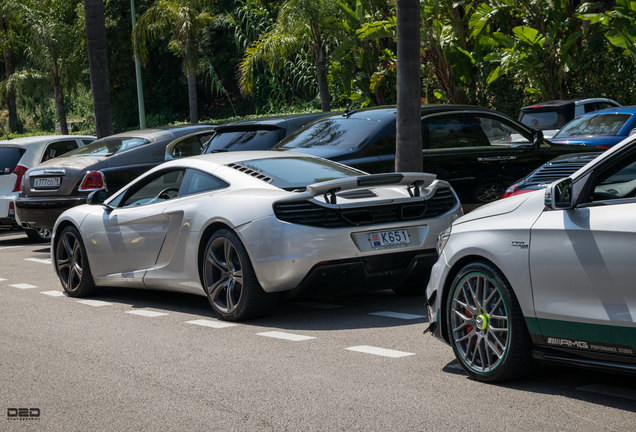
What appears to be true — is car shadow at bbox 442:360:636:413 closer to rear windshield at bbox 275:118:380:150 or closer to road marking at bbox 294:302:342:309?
road marking at bbox 294:302:342:309

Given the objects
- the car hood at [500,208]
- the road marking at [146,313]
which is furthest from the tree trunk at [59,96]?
the car hood at [500,208]

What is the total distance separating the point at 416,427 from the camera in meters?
3.90

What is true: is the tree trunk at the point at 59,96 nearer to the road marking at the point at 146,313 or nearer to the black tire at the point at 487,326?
the road marking at the point at 146,313

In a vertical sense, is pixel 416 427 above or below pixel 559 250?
below

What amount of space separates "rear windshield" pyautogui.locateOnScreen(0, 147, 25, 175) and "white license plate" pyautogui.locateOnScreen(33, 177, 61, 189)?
269cm

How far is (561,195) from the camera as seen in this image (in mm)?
4156

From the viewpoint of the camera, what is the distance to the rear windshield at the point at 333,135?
A: 30.7 feet

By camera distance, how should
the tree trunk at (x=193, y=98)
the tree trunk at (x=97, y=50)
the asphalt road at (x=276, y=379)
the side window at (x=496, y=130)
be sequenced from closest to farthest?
the asphalt road at (x=276, y=379) → the side window at (x=496, y=130) → the tree trunk at (x=97, y=50) → the tree trunk at (x=193, y=98)

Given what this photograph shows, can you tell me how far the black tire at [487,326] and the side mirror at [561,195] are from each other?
0.55 m

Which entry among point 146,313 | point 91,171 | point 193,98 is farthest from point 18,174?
point 193,98

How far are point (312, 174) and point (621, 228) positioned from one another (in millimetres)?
3662

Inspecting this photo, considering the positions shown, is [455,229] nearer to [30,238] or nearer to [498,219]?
[498,219]

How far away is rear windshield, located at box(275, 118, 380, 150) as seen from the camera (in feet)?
30.7

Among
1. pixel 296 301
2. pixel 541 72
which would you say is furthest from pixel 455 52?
pixel 296 301
